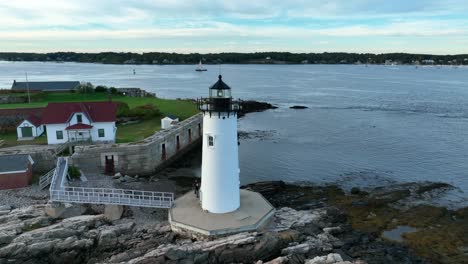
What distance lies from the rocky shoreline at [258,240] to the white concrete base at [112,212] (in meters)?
0.33

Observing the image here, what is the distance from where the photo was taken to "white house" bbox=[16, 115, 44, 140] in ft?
95.6

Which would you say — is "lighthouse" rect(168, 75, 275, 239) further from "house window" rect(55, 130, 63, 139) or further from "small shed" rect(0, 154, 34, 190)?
"house window" rect(55, 130, 63, 139)

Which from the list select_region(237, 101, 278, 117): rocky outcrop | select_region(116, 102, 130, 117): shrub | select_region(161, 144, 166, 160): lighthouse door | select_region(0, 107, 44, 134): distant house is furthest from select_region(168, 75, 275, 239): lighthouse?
select_region(237, 101, 278, 117): rocky outcrop

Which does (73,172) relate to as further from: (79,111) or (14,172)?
(79,111)

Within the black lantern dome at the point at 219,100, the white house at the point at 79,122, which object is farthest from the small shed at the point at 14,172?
the black lantern dome at the point at 219,100

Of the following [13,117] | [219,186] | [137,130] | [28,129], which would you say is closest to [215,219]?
[219,186]

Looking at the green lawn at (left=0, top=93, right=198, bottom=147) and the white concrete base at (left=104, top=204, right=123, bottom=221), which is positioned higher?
the green lawn at (left=0, top=93, right=198, bottom=147)

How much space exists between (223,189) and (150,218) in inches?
162

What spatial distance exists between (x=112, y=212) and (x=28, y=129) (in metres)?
16.0

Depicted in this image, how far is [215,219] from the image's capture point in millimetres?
15945

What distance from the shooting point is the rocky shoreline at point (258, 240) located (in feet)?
47.1

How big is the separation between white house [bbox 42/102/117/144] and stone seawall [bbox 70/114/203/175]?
2438 mm

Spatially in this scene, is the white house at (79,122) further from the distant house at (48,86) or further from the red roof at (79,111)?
the distant house at (48,86)

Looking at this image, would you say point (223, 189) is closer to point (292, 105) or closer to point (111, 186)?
point (111, 186)
